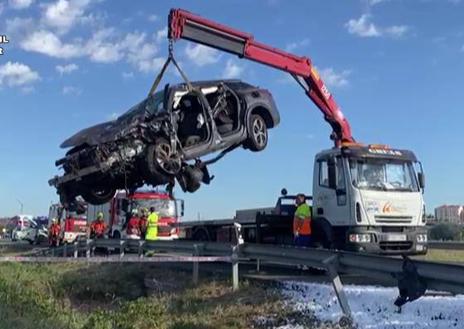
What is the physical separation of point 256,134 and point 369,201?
2.63 m

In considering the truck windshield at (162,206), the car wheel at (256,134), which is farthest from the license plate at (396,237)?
the truck windshield at (162,206)

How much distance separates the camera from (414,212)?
13.3 m

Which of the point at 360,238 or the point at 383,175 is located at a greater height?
the point at 383,175

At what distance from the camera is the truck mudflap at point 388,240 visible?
12.5m

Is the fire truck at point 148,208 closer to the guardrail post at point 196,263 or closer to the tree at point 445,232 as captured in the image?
the guardrail post at point 196,263

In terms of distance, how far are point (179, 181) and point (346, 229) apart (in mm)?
3841

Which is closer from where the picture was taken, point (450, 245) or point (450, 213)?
point (450, 245)

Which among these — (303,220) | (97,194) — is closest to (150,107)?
(97,194)

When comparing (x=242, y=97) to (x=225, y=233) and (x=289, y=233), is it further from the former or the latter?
(x=225, y=233)

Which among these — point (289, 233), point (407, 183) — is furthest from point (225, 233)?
point (407, 183)

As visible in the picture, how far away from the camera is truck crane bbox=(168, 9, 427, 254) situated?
496 inches

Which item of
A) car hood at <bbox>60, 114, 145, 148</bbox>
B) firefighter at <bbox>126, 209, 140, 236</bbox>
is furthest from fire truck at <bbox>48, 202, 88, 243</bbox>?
Answer: car hood at <bbox>60, 114, 145, 148</bbox>

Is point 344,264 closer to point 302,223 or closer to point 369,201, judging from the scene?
point 369,201

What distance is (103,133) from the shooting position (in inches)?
405
